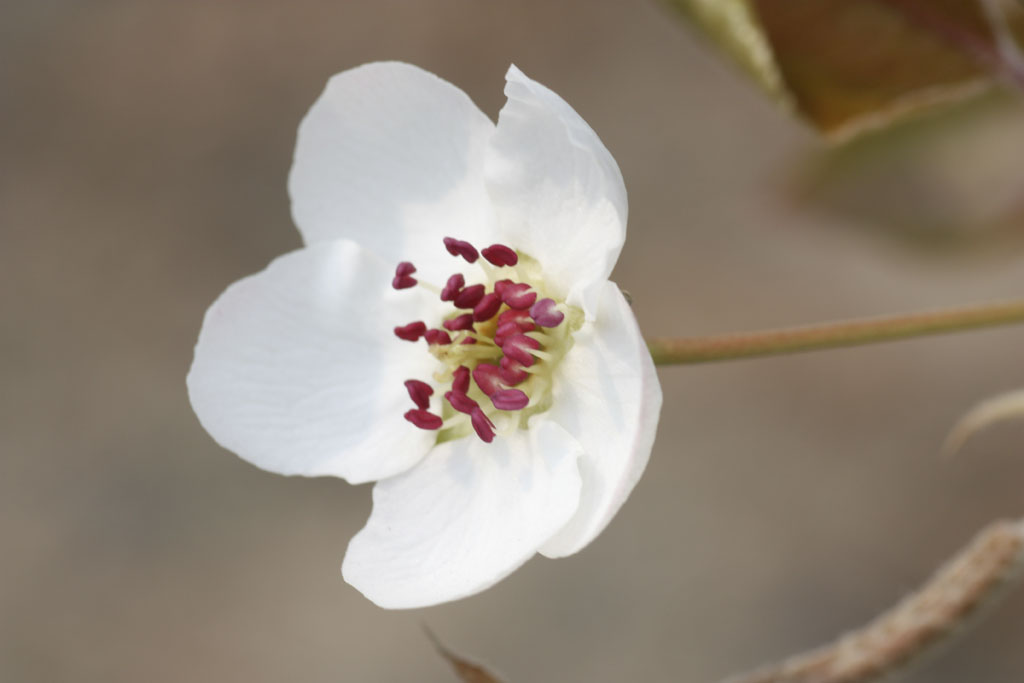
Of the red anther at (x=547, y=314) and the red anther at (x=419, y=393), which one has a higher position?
the red anther at (x=547, y=314)

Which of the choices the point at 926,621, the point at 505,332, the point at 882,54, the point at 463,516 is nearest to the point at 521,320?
the point at 505,332

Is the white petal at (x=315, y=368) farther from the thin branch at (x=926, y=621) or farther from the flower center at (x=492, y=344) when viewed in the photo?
the thin branch at (x=926, y=621)

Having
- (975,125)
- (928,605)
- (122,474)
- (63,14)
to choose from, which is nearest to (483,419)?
(928,605)

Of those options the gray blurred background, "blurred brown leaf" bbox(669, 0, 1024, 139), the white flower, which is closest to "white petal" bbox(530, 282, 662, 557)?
the white flower

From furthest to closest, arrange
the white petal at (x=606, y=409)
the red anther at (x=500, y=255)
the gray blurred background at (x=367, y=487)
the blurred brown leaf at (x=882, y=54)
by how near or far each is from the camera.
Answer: the gray blurred background at (x=367, y=487), the blurred brown leaf at (x=882, y=54), the red anther at (x=500, y=255), the white petal at (x=606, y=409)

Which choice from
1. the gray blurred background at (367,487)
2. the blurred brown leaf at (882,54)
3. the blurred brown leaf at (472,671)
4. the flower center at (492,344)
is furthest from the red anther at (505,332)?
the gray blurred background at (367,487)

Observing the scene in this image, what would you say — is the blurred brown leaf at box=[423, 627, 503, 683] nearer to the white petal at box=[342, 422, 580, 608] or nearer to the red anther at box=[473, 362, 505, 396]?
the white petal at box=[342, 422, 580, 608]

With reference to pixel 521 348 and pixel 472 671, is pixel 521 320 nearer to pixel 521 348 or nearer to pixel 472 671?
pixel 521 348
